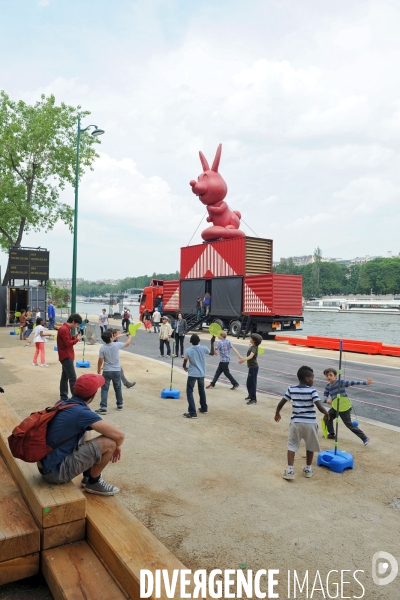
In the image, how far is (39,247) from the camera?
31844mm

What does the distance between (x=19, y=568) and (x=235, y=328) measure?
24481 millimetres

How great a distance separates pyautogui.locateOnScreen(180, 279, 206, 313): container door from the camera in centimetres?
3044

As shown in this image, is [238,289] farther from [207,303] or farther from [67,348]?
[67,348]

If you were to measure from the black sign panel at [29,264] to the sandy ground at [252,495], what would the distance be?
23.5 m

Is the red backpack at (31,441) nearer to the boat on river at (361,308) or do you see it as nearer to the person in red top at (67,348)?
the person in red top at (67,348)

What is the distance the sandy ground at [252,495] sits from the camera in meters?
4.04

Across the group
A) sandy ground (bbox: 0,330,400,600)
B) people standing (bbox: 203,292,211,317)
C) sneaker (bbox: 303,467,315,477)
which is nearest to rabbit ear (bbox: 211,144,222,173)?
people standing (bbox: 203,292,211,317)

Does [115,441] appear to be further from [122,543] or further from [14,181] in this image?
[14,181]

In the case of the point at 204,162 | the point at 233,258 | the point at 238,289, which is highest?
the point at 204,162

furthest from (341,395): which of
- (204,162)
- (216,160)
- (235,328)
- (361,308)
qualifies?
(361,308)

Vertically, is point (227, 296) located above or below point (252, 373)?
above

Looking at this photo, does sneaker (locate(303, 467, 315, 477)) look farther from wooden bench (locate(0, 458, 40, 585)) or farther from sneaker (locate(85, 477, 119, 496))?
wooden bench (locate(0, 458, 40, 585))

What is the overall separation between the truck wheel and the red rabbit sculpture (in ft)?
20.4

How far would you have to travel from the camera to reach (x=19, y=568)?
3527 millimetres
